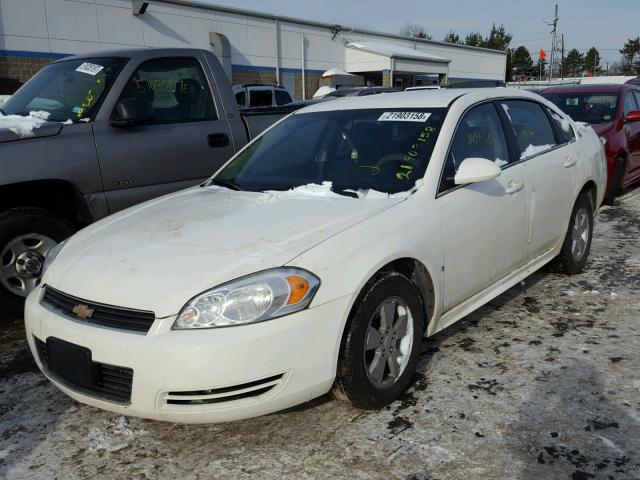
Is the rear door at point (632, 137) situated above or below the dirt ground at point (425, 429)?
above

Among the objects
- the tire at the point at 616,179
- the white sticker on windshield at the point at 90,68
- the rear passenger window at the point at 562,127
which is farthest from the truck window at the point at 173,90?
the tire at the point at 616,179

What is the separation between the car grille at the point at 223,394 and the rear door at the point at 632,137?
23.6ft

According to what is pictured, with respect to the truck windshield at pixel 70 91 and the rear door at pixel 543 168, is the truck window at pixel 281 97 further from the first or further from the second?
the rear door at pixel 543 168

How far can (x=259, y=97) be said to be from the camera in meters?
16.7

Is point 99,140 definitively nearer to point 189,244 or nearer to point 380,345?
point 189,244

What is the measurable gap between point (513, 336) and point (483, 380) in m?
0.70

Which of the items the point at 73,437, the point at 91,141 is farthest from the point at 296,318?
the point at 91,141

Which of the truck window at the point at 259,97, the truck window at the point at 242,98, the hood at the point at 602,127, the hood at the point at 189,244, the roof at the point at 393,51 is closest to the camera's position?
the hood at the point at 189,244

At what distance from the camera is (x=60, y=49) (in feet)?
67.2

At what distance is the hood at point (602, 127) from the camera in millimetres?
7486

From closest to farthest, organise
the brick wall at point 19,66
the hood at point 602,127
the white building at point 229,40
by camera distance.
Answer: the hood at point 602,127 → the brick wall at point 19,66 → the white building at point 229,40

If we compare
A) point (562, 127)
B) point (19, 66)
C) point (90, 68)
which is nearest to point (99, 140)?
point (90, 68)

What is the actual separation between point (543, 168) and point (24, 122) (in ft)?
12.2

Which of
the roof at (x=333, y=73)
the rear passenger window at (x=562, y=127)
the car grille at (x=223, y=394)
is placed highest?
the roof at (x=333, y=73)
